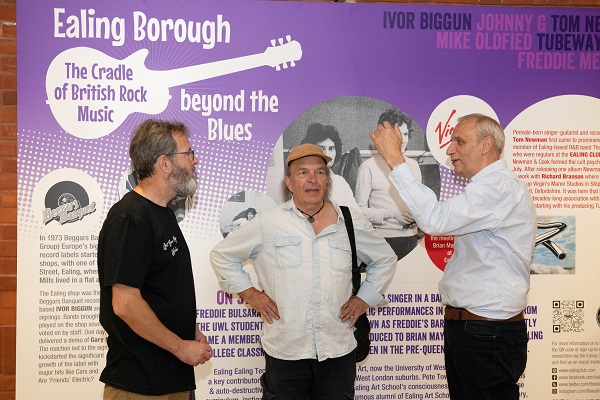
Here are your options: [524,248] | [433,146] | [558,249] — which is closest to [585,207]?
[558,249]

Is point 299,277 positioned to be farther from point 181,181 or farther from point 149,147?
point 149,147

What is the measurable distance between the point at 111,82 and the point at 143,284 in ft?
5.63

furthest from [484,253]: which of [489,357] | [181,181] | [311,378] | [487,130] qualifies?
[181,181]

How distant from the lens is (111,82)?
369 centimetres

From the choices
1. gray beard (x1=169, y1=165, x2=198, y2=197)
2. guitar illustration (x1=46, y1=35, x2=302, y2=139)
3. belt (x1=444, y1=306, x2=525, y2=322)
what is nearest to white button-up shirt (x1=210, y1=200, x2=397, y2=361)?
belt (x1=444, y1=306, x2=525, y2=322)

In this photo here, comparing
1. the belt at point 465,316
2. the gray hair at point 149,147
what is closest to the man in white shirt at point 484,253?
the belt at point 465,316

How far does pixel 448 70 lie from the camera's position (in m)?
3.89

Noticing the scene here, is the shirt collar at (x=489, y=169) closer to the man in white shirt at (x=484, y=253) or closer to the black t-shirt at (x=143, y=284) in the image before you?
the man in white shirt at (x=484, y=253)

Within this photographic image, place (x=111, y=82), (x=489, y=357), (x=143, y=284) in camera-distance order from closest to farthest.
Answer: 1. (x=143, y=284)
2. (x=489, y=357)
3. (x=111, y=82)

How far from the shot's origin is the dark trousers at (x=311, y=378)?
3.13 meters

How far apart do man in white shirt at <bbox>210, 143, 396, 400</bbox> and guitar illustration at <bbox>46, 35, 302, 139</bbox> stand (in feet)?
2.64

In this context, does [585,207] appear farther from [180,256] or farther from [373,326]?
[180,256]

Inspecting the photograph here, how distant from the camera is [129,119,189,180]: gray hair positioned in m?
2.52

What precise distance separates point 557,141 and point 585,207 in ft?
1.45
